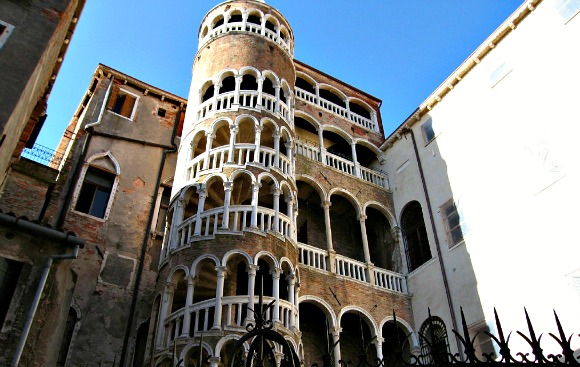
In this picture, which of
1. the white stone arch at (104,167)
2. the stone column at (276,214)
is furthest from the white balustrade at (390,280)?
the white stone arch at (104,167)

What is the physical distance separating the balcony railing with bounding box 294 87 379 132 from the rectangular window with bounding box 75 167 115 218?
880cm

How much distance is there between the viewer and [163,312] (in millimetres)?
13094

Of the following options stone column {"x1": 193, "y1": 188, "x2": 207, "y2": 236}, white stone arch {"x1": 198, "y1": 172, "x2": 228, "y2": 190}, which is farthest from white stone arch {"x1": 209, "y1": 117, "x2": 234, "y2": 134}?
stone column {"x1": 193, "y1": 188, "x2": 207, "y2": 236}

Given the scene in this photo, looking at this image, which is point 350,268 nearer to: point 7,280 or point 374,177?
point 374,177

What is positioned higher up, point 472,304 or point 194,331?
point 472,304

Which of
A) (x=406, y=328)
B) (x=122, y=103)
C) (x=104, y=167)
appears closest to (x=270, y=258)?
(x=406, y=328)

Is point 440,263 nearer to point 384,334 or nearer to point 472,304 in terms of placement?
point 472,304

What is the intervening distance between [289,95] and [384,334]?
9.50 meters

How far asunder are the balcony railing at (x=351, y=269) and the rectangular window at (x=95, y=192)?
675cm

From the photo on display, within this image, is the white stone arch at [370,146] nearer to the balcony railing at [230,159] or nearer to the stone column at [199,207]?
the balcony railing at [230,159]

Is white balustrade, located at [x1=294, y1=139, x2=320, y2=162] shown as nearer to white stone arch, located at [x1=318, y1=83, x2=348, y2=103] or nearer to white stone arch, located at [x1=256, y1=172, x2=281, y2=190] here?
white stone arch, located at [x1=256, y1=172, x2=281, y2=190]

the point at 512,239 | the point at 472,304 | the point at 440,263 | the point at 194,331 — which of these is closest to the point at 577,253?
the point at 512,239

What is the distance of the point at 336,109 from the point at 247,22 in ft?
18.2

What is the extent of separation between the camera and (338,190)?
1841cm
